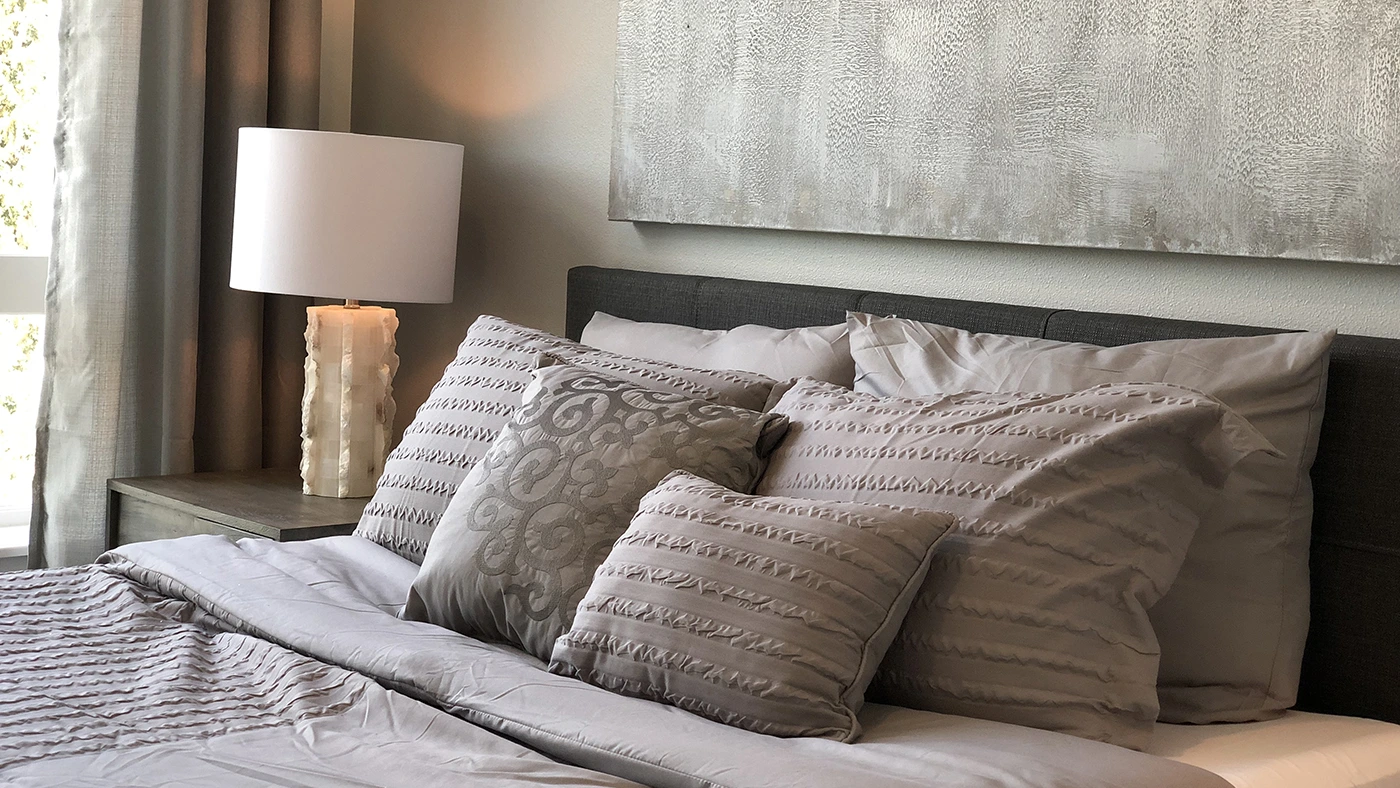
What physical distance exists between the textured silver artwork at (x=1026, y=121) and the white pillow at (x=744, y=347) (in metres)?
0.28

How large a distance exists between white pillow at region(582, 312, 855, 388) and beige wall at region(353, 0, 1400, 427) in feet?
0.86

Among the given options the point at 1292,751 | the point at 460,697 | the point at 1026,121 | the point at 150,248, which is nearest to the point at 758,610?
the point at 460,697

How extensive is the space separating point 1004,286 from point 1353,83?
635 millimetres

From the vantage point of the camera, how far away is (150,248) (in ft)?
10.7

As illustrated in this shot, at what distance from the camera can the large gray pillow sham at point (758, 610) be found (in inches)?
57.1

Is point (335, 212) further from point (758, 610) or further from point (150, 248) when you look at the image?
point (758, 610)

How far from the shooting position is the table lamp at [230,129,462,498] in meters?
2.88

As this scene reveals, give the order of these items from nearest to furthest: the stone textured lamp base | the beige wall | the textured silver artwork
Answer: the textured silver artwork, the beige wall, the stone textured lamp base

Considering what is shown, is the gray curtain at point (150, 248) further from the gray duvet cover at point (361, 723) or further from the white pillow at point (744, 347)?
the gray duvet cover at point (361, 723)

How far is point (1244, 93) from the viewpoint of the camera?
1.97m

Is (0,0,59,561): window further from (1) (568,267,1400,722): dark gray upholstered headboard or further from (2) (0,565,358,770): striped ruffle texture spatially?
(1) (568,267,1400,722): dark gray upholstered headboard

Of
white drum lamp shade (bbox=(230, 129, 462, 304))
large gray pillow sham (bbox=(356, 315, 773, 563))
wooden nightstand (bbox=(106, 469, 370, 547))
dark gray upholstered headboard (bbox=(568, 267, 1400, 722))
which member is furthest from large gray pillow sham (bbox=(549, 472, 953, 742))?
white drum lamp shade (bbox=(230, 129, 462, 304))

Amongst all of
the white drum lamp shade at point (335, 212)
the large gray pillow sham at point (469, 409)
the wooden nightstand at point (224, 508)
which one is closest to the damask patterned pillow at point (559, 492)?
the large gray pillow sham at point (469, 409)

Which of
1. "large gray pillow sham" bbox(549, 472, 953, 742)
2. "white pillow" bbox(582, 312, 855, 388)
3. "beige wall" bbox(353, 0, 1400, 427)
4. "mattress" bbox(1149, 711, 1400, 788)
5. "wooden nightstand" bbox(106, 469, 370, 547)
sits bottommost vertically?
"wooden nightstand" bbox(106, 469, 370, 547)
